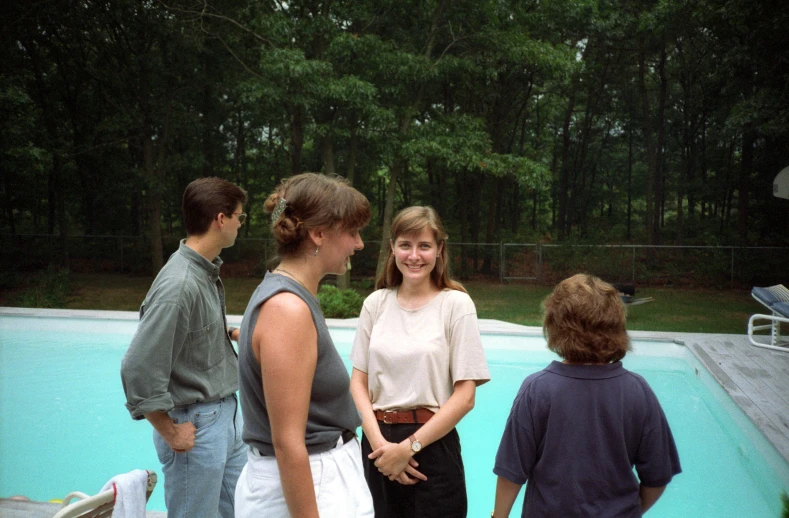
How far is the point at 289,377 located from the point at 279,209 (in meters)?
0.37

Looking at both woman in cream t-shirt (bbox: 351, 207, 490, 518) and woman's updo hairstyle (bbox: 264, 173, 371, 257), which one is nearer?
woman's updo hairstyle (bbox: 264, 173, 371, 257)

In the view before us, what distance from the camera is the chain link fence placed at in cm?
1364

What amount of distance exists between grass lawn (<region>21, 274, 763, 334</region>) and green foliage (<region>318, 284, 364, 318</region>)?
228cm

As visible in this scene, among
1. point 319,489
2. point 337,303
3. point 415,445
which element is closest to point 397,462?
point 415,445

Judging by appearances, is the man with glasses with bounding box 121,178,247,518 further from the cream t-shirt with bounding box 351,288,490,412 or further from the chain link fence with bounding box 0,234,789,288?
the chain link fence with bounding box 0,234,789,288

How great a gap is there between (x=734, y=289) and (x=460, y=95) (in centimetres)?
777

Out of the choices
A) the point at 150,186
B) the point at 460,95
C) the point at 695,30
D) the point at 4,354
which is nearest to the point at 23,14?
the point at 150,186

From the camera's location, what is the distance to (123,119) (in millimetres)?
14391

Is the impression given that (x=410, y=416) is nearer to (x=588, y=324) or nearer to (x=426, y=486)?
(x=426, y=486)

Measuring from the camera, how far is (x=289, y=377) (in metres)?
1.24

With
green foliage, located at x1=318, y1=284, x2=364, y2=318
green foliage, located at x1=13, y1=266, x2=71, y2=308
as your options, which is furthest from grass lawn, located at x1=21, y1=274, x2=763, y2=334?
green foliage, located at x1=318, y1=284, x2=364, y2=318

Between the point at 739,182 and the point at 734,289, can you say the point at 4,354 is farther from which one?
the point at 739,182

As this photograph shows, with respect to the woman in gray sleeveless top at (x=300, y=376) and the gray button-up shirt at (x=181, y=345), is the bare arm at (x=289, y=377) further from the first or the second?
the gray button-up shirt at (x=181, y=345)

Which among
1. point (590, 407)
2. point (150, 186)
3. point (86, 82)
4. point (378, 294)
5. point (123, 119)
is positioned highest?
point (86, 82)
